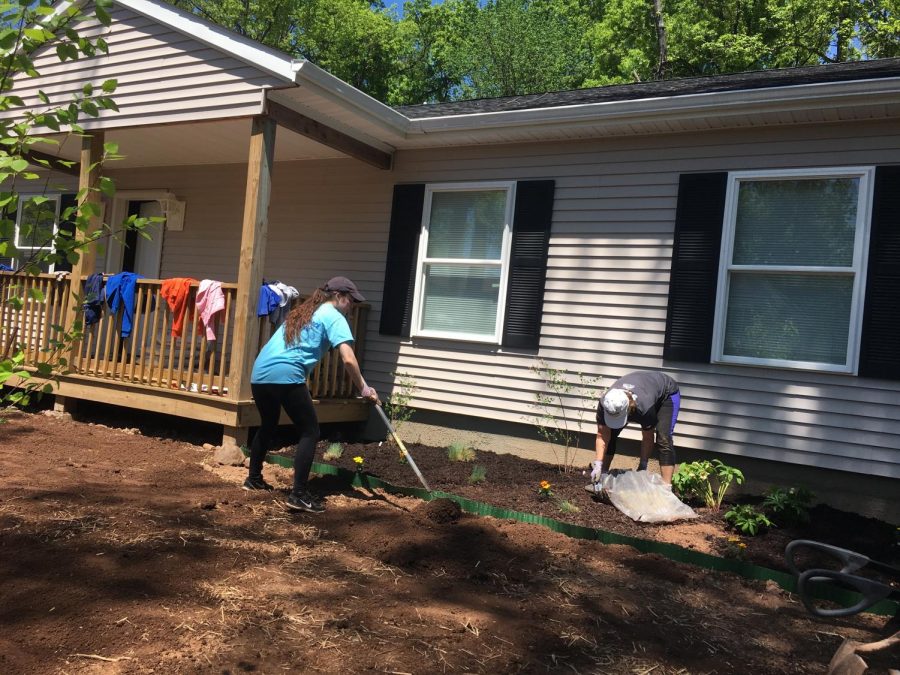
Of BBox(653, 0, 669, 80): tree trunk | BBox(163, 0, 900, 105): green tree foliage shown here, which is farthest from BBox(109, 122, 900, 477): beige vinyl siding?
BBox(163, 0, 900, 105): green tree foliage

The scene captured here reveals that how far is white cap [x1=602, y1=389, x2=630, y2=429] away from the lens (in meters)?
5.44

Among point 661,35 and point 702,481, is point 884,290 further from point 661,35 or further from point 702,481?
point 661,35

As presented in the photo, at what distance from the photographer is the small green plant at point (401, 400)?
797 cm

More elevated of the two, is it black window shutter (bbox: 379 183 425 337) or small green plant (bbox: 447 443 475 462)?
black window shutter (bbox: 379 183 425 337)

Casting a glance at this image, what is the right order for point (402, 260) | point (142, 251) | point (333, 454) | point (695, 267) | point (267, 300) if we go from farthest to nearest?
point (142, 251)
point (402, 260)
point (267, 300)
point (333, 454)
point (695, 267)

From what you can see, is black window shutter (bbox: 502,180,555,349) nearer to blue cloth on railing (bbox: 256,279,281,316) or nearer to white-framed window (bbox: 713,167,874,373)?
white-framed window (bbox: 713,167,874,373)

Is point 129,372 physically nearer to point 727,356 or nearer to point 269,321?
point 269,321

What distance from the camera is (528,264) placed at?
7.39m

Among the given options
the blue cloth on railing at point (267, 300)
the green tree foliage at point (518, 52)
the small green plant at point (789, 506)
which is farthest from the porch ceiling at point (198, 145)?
the green tree foliage at point (518, 52)

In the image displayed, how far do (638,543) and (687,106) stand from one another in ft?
12.3

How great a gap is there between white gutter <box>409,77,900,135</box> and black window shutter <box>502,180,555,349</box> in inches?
27.4

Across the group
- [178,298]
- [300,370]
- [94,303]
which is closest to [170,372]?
[178,298]

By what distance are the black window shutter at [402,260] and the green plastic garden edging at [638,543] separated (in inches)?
94.1

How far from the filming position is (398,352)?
812 cm
